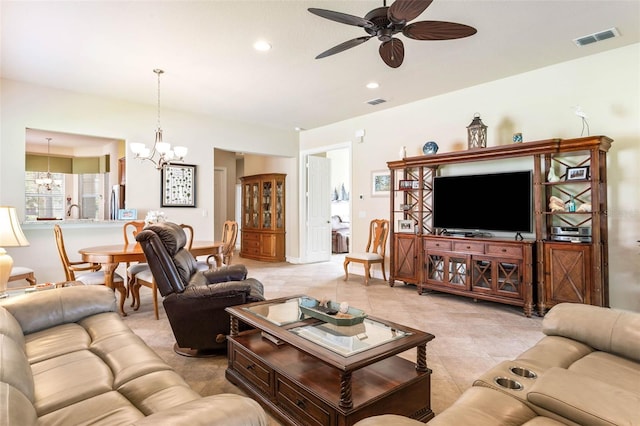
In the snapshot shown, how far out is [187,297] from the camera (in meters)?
2.51

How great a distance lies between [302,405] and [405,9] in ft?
7.84

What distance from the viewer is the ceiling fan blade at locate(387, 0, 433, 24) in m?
2.06

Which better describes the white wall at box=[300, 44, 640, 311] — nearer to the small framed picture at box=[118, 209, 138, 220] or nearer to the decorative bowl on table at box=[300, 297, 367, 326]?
the decorative bowl on table at box=[300, 297, 367, 326]

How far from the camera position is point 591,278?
3365mm

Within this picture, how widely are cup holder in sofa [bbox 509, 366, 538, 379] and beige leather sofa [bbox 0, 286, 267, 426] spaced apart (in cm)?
115

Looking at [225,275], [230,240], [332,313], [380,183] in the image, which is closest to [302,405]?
[332,313]

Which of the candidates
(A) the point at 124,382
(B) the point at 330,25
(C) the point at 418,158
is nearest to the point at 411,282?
(C) the point at 418,158

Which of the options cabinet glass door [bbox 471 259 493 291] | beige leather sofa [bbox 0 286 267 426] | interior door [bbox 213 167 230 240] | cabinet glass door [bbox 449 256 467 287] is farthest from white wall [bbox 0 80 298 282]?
cabinet glass door [bbox 471 259 493 291]

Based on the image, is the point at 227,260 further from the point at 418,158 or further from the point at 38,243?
the point at 418,158

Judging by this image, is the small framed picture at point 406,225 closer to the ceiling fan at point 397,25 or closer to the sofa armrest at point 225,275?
the sofa armrest at point 225,275

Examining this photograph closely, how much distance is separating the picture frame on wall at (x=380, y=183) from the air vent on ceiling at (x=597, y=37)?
2.92m

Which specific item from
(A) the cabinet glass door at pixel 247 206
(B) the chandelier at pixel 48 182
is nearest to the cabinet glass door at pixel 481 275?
(A) the cabinet glass door at pixel 247 206

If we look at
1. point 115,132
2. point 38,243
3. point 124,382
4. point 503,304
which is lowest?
point 503,304

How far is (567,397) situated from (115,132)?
5.85 metres
